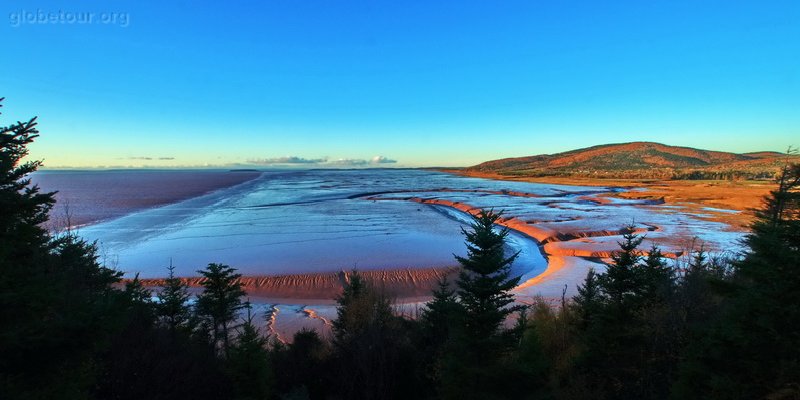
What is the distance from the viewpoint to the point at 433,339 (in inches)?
521

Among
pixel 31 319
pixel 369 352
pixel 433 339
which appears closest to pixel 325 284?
pixel 369 352

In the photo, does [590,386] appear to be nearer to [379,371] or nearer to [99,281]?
[379,371]

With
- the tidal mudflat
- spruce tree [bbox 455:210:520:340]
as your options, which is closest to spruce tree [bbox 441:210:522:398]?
spruce tree [bbox 455:210:520:340]

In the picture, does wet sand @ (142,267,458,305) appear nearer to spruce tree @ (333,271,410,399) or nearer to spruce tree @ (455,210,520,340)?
spruce tree @ (333,271,410,399)

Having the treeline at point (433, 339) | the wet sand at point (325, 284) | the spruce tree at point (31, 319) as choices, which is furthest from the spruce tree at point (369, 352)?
the spruce tree at point (31, 319)

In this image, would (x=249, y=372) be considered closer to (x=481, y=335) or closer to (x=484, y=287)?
(x=481, y=335)

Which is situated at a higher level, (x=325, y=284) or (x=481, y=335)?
(x=481, y=335)

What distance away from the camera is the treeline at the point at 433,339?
5.48m

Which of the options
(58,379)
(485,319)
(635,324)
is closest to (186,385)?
(58,379)

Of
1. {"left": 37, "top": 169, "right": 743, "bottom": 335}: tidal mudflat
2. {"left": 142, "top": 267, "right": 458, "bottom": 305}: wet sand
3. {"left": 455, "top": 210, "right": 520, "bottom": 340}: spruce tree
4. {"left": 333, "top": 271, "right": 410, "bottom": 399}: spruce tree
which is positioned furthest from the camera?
{"left": 37, "top": 169, "right": 743, "bottom": 335}: tidal mudflat

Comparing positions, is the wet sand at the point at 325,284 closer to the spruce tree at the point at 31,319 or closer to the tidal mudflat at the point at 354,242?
the tidal mudflat at the point at 354,242

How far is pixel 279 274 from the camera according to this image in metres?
23.2

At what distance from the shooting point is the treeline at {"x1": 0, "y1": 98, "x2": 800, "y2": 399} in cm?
548

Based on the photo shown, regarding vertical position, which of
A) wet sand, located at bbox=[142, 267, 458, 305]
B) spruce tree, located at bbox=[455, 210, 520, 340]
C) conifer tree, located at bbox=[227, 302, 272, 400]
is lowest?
wet sand, located at bbox=[142, 267, 458, 305]
